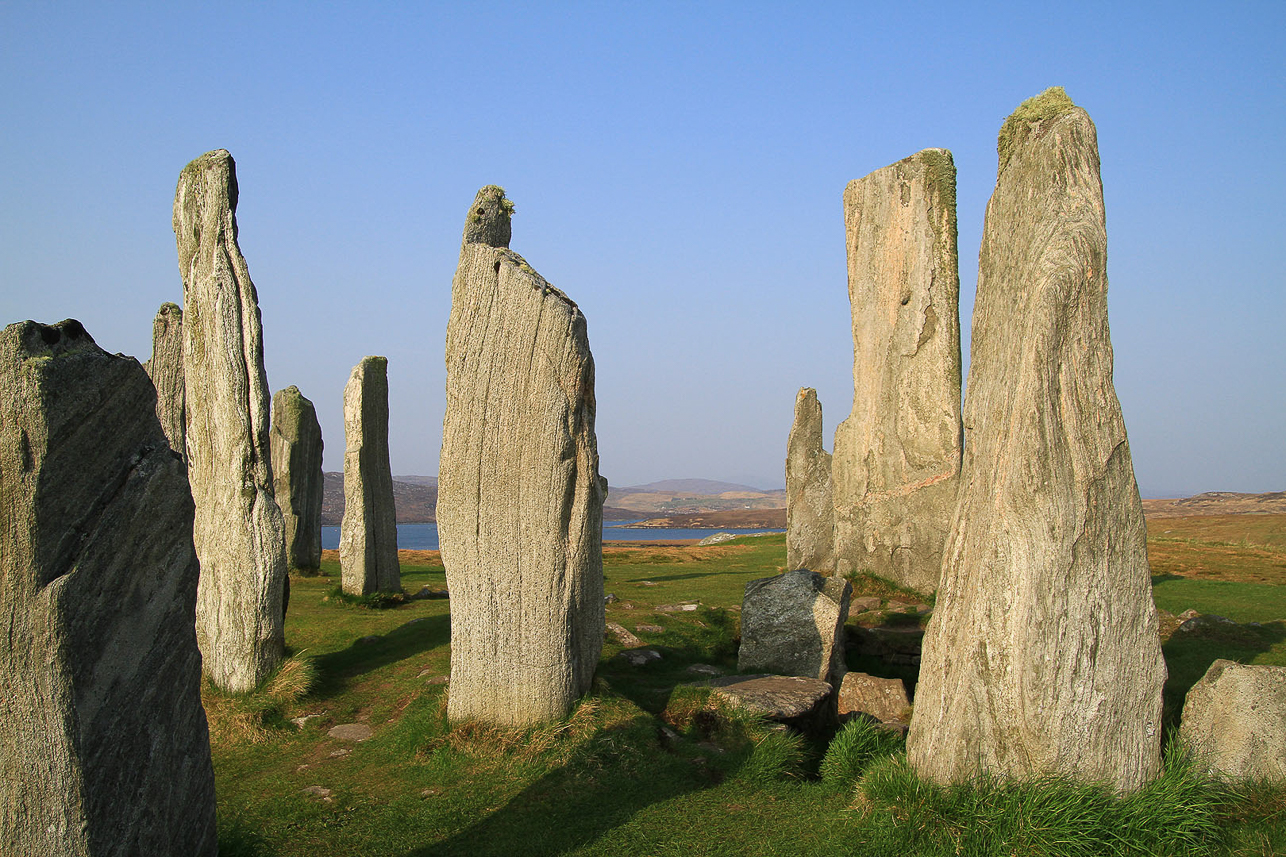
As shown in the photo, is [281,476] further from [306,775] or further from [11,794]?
[11,794]

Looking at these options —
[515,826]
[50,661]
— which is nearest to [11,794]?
[50,661]

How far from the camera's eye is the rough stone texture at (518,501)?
7.79 m

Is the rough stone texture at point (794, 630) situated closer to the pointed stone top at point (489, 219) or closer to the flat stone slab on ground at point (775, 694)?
the flat stone slab on ground at point (775, 694)

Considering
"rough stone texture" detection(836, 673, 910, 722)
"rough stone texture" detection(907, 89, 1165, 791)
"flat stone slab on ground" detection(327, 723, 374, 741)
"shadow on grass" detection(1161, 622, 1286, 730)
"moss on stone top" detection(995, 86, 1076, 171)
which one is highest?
"moss on stone top" detection(995, 86, 1076, 171)

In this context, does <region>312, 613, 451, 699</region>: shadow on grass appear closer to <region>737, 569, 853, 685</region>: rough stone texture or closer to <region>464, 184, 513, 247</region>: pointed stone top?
<region>737, 569, 853, 685</region>: rough stone texture

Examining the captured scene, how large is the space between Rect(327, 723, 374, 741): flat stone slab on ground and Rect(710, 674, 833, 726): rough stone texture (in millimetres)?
A: 3462

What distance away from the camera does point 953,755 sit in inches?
235

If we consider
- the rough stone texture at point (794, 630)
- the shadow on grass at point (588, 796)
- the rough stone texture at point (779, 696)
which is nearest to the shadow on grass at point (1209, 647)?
the rough stone texture at point (779, 696)

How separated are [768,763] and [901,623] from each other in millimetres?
5566

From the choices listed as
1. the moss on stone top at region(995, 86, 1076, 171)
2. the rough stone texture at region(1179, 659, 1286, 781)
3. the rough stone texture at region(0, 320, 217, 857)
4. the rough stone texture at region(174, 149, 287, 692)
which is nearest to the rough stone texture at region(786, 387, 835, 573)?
the rough stone texture at region(1179, 659, 1286, 781)

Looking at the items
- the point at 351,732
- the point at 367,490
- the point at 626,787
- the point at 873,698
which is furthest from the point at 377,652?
the point at 873,698

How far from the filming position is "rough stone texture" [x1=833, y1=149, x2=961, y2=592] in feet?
46.4

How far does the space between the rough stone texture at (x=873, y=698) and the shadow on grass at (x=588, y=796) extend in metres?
2.35

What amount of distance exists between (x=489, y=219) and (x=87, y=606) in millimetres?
6349
